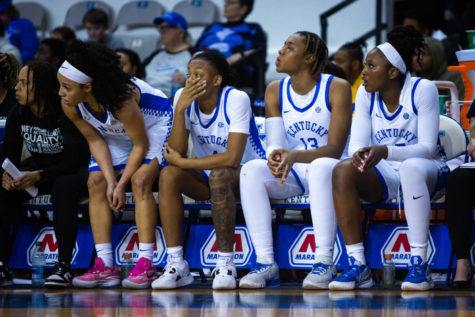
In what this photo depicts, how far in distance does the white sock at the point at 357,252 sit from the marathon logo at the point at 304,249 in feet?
0.99

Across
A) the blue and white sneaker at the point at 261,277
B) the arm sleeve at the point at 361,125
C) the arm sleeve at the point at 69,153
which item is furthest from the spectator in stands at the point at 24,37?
the blue and white sneaker at the point at 261,277

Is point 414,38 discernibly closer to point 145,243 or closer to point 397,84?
point 397,84

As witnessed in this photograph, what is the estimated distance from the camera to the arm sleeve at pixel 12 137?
5.43 metres

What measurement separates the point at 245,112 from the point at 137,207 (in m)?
0.84

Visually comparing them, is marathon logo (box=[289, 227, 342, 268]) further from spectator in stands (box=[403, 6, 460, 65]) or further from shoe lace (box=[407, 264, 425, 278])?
spectator in stands (box=[403, 6, 460, 65])

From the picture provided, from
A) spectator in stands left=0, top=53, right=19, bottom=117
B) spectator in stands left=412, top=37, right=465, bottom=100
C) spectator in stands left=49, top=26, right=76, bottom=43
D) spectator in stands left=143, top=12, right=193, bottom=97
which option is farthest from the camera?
spectator in stands left=49, top=26, right=76, bottom=43

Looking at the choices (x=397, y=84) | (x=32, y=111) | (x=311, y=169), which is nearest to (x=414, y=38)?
(x=397, y=84)

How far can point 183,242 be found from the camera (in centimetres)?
511

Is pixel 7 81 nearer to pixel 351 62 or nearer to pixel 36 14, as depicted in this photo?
pixel 351 62

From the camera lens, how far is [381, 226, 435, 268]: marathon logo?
4.75m

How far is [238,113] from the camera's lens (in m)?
4.87

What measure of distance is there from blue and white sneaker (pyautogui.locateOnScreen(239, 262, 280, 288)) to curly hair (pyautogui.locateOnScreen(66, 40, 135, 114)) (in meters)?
1.24

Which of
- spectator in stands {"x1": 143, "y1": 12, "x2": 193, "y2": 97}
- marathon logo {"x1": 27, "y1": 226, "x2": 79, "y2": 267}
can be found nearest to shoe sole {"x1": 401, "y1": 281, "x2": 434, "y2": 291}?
marathon logo {"x1": 27, "y1": 226, "x2": 79, "y2": 267}

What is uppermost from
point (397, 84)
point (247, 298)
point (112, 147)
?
point (397, 84)
